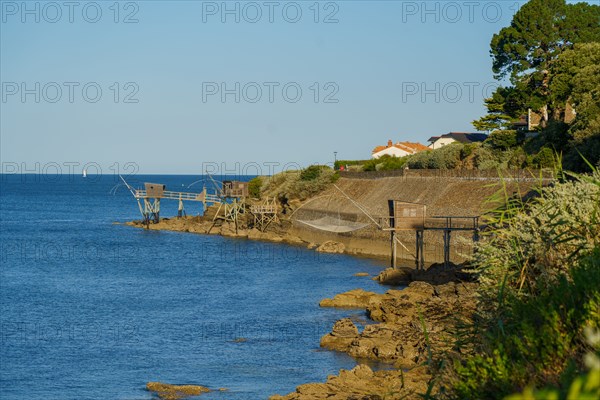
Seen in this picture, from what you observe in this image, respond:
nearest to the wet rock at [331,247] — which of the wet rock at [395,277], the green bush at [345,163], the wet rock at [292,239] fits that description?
the wet rock at [292,239]

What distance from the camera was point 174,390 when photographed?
74.8 feet

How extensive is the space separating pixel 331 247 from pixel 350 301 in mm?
26607

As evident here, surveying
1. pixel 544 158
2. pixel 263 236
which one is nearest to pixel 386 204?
pixel 263 236

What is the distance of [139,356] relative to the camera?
1103 inches

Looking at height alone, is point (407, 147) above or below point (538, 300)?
above

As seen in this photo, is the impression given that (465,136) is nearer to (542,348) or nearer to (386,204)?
(386,204)

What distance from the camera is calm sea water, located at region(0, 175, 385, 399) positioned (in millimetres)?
24953

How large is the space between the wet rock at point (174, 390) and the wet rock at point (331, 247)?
40.5 meters

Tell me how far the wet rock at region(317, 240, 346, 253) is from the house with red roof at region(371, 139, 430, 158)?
67966mm

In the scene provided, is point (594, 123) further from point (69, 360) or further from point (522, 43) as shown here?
point (69, 360)

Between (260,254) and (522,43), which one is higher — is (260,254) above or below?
below

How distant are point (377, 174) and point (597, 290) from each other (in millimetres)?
69165

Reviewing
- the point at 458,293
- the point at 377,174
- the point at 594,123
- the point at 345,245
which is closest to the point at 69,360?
the point at 458,293

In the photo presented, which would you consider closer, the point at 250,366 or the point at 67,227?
the point at 250,366
